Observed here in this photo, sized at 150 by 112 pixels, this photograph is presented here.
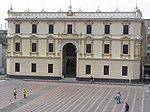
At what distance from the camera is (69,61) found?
5138 cm

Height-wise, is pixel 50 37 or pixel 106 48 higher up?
pixel 50 37

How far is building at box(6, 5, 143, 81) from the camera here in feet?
154

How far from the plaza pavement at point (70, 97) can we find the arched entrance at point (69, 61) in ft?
13.7

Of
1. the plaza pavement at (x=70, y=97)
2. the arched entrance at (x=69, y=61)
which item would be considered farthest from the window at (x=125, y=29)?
the arched entrance at (x=69, y=61)

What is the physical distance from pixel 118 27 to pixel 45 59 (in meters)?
11.8

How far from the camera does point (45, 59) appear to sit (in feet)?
162

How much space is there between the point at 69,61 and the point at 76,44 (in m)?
4.23

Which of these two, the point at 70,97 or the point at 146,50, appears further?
the point at 146,50

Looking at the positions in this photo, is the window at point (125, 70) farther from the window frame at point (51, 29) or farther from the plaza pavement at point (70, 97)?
the window frame at point (51, 29)

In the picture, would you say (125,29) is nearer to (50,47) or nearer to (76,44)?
(76,44)

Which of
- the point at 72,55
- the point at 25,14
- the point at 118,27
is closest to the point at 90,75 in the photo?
the point at 72,55

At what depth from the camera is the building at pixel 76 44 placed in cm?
4681

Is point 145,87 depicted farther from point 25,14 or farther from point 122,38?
point 25,14

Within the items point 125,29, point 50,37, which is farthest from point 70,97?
point 125,29
